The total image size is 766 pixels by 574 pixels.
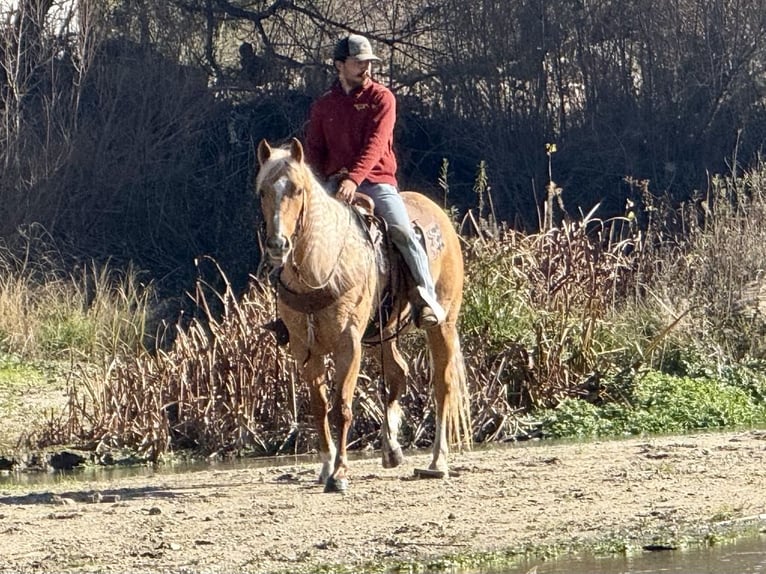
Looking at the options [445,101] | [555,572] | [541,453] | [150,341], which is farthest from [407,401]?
[445,101]

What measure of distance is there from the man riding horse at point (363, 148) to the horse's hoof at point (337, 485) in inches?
49.9

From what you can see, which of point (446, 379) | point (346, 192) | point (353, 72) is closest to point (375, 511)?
point (446, 379)

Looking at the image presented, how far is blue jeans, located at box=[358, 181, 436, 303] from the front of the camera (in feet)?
34.9

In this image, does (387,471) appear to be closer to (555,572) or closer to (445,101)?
(555,572)

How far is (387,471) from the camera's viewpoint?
11.2 meters

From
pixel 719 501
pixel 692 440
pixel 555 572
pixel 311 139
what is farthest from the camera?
pixel 692 440

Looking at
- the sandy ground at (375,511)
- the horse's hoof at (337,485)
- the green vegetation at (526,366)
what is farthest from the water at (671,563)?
the green vegetation at (526,366)

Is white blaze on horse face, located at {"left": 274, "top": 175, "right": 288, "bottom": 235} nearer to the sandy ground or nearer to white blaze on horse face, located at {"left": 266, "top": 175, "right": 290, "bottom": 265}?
white blaze on horse face, located at {"left": 266, "top": 175, "right": 290, "bottom": 265}

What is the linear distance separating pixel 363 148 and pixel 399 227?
57cm

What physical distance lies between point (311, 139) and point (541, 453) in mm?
3065

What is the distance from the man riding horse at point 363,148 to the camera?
1042 centimetres

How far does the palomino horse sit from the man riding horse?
0.23 m

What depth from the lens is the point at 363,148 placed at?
10.5 meters

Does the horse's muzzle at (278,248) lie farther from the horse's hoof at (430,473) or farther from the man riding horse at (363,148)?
the horse's hoof at (430,473)
